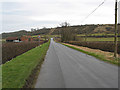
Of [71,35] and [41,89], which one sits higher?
[71,35]

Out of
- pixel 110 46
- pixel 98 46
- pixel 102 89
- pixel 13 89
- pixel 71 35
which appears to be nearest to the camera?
pixel 102 89

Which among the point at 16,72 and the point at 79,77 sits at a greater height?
the point at 79,77

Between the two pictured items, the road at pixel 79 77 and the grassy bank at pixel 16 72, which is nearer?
the road at pixel 79 77

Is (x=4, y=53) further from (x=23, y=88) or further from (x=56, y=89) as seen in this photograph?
(x=56, y=89)

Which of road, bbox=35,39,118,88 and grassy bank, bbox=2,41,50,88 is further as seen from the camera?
grassy bank, bbox=2,41,50,88

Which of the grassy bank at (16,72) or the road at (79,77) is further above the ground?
the road at (79,77)

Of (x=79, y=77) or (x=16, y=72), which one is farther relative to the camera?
(x=16, y=72)

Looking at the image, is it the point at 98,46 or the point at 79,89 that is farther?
the point at 98,46

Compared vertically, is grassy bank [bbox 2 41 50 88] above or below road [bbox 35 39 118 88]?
below

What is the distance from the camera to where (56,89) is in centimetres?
480

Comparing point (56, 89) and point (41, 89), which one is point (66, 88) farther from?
point (41, 89)

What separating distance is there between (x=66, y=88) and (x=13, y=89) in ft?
7.15

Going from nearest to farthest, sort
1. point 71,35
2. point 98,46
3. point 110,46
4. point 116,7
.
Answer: point 116,7 → point 110,46 → point 98,46 → point 71,35

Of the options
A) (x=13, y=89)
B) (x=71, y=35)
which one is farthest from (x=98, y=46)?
(x=71, y=35)
